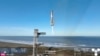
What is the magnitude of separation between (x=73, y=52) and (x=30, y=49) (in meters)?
1.44

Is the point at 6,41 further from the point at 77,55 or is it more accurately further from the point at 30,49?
the point at 77,55

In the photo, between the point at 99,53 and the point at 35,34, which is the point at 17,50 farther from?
the point at 35,34

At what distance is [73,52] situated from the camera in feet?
24.0

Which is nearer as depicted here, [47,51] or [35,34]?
[35,34]

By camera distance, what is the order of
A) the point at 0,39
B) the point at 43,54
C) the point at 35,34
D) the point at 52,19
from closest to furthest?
the point at 52,19, the point at 35,34, the point at 43,54, the point at 0,39

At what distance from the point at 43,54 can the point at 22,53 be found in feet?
2.97

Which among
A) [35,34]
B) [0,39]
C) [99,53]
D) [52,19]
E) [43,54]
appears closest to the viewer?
[52,19]

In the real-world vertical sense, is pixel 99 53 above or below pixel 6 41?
below

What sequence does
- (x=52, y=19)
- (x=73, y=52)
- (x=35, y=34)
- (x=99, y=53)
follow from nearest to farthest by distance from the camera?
1. (x=52, y=19)
2. (x=35, y=34)
3. (x=99, y=53)
4. (x=73, y=52)

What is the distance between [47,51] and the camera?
7.06 meters

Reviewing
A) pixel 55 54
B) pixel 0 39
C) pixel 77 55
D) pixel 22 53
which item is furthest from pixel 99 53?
pixel 0 39

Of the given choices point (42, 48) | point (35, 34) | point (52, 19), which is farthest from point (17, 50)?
point (52, 19)

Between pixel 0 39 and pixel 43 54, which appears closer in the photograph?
pixel 43 54

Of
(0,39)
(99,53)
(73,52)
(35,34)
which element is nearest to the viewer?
Result: (35,34)
